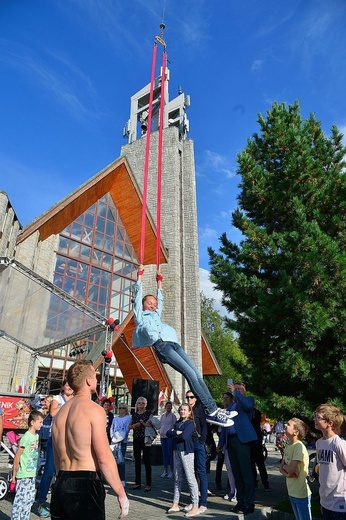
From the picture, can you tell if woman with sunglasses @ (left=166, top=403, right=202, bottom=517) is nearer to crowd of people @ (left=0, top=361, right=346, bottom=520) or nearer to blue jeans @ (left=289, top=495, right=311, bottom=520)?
crowd of people @ (left=0, top=361, right=346, bottom=520)

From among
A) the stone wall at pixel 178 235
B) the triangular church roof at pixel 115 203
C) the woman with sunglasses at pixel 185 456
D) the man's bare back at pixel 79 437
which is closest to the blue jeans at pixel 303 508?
the woman with sunglasses at pixel 185 456

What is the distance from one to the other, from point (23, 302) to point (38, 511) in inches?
344

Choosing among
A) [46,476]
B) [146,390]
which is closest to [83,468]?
[46,476]

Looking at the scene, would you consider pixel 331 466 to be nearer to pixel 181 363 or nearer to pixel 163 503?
pixel 181 363

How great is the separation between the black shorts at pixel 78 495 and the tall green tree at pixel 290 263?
14.4 ft

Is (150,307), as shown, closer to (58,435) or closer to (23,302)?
(58,435)

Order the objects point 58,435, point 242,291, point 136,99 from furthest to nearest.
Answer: point 136,99 < point 242,291 < point 58,435

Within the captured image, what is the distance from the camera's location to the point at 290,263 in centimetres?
667

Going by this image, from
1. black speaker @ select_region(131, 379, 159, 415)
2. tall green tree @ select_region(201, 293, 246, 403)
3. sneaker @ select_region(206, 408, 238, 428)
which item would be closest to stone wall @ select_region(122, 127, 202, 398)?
black speaker @ select_region(131, 379, 159, 415)

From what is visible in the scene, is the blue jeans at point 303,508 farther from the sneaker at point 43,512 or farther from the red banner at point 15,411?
the red banner at point 15,411

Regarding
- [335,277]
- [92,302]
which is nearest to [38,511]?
[335,277]

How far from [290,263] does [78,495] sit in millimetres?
5168

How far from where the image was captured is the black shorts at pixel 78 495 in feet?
8.14

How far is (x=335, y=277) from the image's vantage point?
6.38 m
